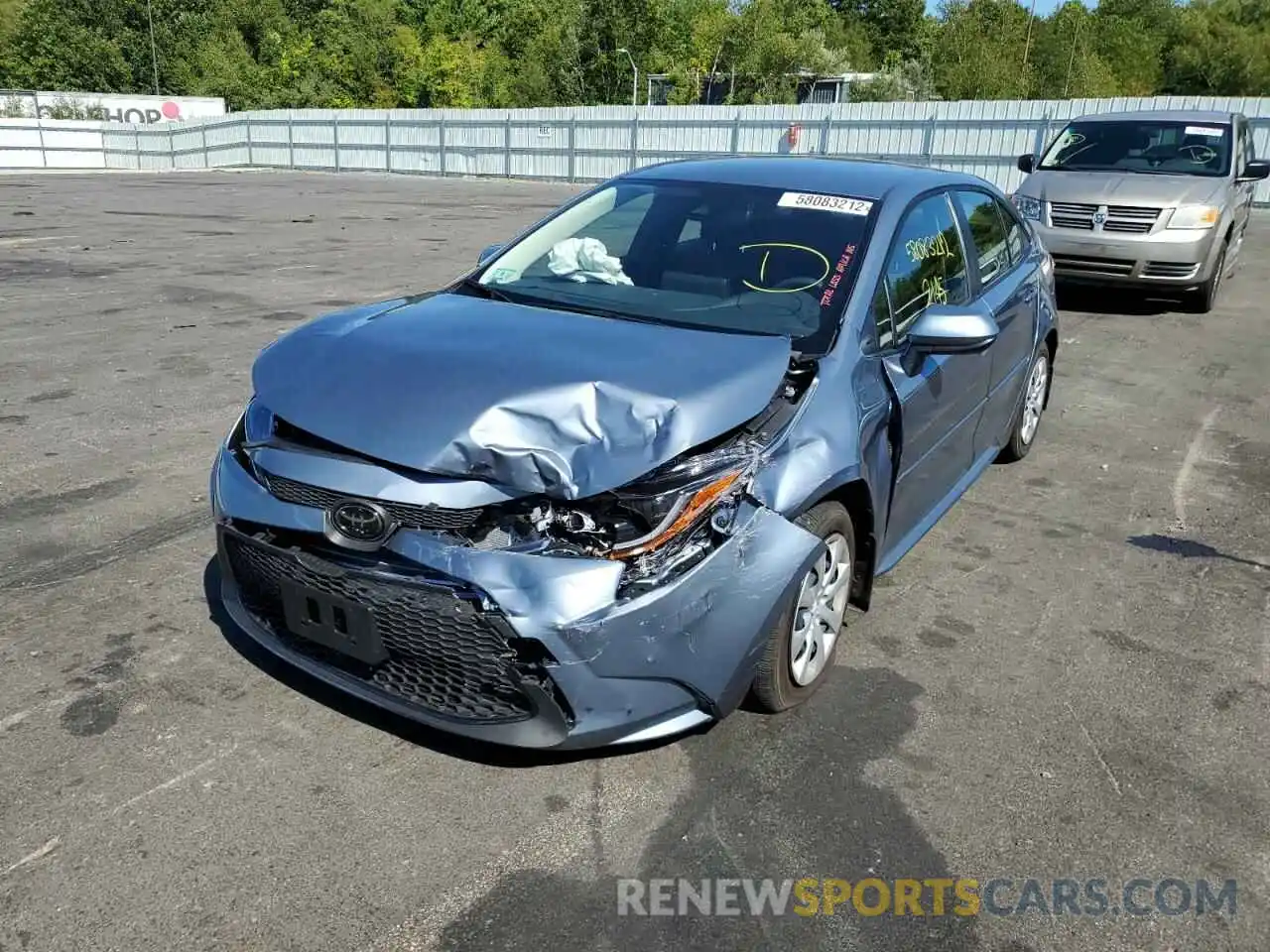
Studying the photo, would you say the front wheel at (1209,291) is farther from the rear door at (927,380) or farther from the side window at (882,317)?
the side window at (882,317)

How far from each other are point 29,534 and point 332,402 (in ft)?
7.85

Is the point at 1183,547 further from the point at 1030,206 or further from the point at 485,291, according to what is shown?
the point at 1030,206

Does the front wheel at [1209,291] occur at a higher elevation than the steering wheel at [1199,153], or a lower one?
lower

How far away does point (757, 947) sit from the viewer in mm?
2285

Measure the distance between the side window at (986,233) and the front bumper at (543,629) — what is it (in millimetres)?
2436

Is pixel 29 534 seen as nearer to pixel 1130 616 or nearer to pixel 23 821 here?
pixel 23 821

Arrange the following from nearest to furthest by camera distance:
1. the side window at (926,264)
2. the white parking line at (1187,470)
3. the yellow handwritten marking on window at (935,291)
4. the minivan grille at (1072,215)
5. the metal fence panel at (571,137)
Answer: the side window at (926,264)
the yellow handwritten marking on window at (935,291)
the white parking line at (1187,470)
the minivan grille at (1072,215)
the metal fence panel at (571,137)

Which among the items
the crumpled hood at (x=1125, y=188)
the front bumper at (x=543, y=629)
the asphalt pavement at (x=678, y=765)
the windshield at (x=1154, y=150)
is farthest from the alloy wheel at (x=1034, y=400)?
the windshield at (x=1154, y=150)

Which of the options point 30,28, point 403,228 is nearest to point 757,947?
point 403,228

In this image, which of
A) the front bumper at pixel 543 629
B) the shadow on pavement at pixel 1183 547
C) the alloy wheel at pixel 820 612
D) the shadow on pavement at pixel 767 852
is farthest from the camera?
the shadow on pavement at pixel 1183 547

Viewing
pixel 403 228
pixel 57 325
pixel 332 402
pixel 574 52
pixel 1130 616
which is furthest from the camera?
pixel 574 52

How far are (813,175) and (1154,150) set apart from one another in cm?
802

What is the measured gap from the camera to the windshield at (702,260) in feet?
11.5

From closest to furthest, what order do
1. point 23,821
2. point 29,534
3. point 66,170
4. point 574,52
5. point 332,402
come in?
point 23,821 < point 332,402 < point 29,534 < point 66,170 < point 574,52
